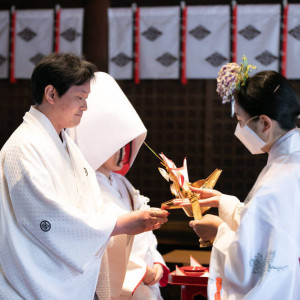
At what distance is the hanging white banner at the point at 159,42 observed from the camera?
8.02m

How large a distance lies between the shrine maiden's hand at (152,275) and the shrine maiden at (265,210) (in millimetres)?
1056

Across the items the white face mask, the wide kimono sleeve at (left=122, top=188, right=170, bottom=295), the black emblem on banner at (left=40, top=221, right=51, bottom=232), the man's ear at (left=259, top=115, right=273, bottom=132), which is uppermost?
the man's ear at (left=259, top=115, right=273, bottom=132)

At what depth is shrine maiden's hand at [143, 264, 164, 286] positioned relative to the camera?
13.3 ft

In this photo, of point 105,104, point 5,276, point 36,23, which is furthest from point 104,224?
point 36,23

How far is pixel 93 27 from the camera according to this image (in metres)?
8.20

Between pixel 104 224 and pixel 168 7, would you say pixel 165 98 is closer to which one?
pixel 168 7

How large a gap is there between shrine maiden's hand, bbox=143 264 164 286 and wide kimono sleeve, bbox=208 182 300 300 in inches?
53.9

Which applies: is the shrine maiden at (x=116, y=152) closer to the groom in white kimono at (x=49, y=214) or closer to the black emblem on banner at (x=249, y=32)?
the groom in white kimono at (x=49, y=214)

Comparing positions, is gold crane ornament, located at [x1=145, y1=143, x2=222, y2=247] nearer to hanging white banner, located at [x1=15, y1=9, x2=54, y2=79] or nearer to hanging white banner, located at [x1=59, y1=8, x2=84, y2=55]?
hanging white banner, located at [x1=59, y1=8, x2=84, y2=55]

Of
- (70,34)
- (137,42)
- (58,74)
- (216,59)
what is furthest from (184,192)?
(70,34)

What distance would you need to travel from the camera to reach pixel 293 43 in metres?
7.75

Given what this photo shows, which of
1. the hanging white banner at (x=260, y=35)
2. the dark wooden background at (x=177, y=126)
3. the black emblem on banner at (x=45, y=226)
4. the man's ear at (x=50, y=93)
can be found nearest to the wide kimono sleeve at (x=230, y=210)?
the black emblem on banner at (x=45, y=226)

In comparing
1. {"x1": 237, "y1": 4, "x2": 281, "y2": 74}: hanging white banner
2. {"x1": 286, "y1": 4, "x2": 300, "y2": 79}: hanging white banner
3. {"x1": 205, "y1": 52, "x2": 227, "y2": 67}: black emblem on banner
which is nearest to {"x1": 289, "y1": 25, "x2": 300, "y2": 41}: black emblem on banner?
{"x1": 286, "y1": 4, "x2": 300, "y2": 79}: hanging white banner

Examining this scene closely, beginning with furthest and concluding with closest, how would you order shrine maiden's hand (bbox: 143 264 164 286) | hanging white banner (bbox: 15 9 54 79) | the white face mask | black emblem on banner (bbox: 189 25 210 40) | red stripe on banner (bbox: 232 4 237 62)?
hanging white banner (bbox: 15 9 54 79)
black emblem on banner (bbox: 189 25 210 40)
red stripe on banner (bbox: 232 4 237 62)
shrine maiden's hand (bbox: 143 264 164 286)
the white face mask
